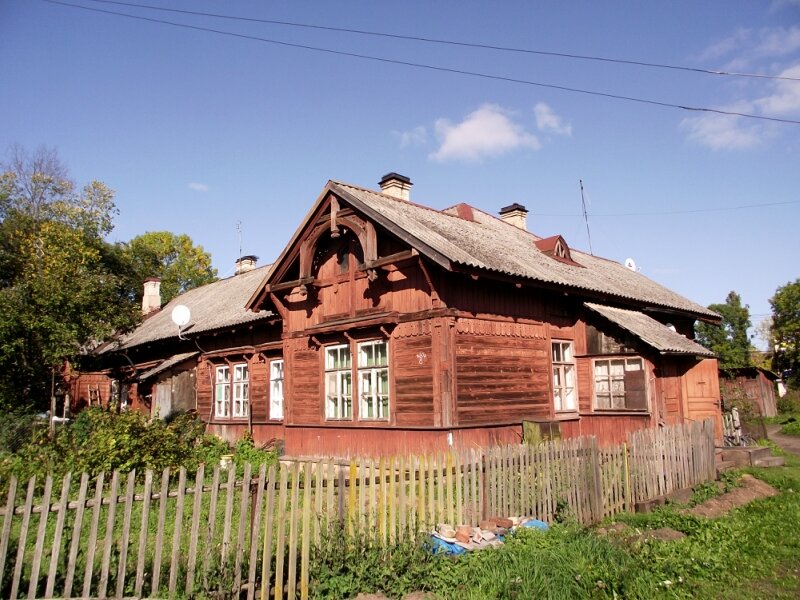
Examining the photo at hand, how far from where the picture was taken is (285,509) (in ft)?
18.8

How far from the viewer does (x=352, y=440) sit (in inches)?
521

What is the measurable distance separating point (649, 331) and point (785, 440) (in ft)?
35.0

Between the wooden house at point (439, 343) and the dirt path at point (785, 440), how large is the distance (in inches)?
192

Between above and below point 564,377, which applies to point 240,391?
below

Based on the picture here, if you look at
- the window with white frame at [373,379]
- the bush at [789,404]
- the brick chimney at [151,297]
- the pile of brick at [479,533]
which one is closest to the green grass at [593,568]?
the pile of brick at [479,533]

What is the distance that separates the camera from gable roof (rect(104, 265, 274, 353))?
61.7ft

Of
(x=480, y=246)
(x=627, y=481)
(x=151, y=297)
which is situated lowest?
(x=627, y=481)

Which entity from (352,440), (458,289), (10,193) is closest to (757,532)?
(458,289)

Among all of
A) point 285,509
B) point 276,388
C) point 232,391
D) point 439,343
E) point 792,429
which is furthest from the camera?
point 792,429

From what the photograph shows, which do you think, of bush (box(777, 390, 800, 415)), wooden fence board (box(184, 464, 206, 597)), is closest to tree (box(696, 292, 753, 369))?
bush (box(777, 390, 800, 415))

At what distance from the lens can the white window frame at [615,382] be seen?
13.7m

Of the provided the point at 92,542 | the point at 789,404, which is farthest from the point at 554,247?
the point at 789,404

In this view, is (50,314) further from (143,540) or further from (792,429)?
A: (792,429)

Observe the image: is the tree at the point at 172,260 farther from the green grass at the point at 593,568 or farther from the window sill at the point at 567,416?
the green grass at the point at 593,568
